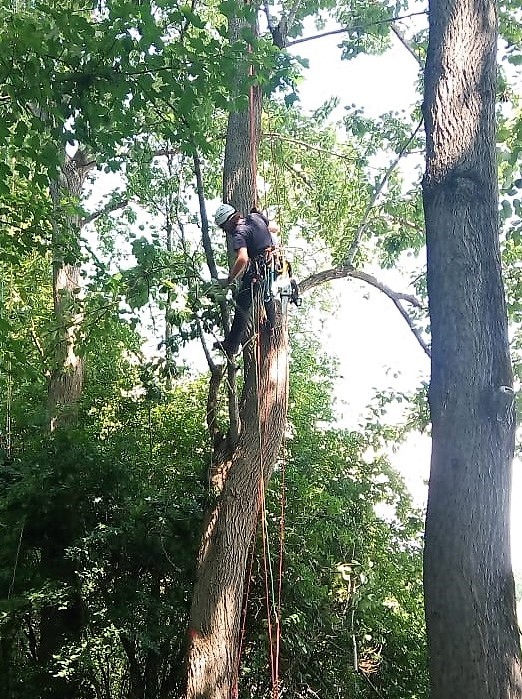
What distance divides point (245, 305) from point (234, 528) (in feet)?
4.77

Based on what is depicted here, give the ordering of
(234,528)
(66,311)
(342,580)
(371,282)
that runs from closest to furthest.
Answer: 1. (234,528)
2. (66,311)
3. (371,282)
4. (342,580)

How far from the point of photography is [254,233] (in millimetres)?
4438

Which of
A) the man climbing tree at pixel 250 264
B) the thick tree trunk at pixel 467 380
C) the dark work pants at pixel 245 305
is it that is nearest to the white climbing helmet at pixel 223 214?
the man climbing tree at pixel 250 264

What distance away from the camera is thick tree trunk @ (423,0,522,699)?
2.08 meters

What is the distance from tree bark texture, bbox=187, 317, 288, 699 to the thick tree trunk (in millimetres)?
2015

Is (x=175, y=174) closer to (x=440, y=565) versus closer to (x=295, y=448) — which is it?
(x=295, y=448)

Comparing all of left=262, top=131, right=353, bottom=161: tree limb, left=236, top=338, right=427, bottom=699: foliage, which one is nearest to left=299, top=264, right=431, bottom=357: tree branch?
left=262, top=131, right=353, bottom=161: tree limb

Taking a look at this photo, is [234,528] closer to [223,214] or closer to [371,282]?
[223,214]

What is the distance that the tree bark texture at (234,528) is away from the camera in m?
3.96

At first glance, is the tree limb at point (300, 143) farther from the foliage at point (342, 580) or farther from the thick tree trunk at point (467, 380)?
the thick tree trunk at point (467, 380)

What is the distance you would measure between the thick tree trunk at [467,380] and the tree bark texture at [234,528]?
6.61ft

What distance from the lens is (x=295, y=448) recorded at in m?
6.55

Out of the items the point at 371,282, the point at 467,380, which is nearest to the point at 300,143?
the point at 371,282

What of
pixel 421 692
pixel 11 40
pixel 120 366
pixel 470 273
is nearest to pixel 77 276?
pixel 120 366
